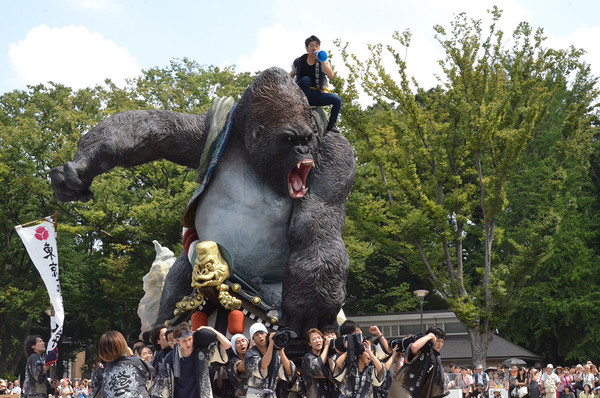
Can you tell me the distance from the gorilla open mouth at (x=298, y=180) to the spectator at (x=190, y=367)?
2279 millimetres

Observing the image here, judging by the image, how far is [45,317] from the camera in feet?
98.6

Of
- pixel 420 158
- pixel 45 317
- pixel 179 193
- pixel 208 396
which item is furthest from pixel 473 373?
pixel 45 317

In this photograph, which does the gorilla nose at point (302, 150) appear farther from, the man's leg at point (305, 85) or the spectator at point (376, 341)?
the spectator at point (376, 341)

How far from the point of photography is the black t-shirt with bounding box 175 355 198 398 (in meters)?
5.98

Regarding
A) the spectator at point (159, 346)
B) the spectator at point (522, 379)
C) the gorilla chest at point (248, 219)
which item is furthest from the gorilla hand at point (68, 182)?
the spectator at point (522, 379)

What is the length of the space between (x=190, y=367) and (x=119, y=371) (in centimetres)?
87

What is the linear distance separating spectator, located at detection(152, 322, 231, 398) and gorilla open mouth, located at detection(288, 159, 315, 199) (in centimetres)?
228

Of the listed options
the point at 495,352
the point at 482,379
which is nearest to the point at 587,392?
the point at 482,379

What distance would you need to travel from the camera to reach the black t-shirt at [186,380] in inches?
235

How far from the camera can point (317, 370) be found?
6734mm

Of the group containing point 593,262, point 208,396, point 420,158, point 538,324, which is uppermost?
point 420,158

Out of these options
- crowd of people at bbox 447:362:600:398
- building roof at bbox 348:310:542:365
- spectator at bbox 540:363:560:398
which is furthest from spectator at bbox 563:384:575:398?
building roof at bbox 348:310:542:365

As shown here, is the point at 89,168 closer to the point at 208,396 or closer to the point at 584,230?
the point at 208,396

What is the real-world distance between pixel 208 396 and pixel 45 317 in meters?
25.6
